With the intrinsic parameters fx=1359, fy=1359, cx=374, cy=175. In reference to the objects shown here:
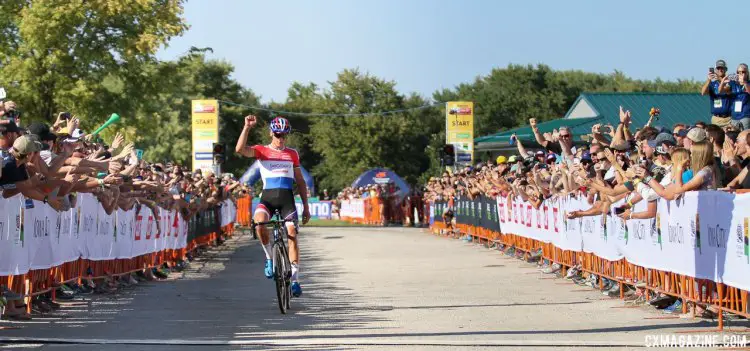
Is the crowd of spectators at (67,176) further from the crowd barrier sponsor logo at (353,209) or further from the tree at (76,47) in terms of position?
the crowd barrier sponsor logo at (353,209)

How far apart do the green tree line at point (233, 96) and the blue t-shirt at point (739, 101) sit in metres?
24.1

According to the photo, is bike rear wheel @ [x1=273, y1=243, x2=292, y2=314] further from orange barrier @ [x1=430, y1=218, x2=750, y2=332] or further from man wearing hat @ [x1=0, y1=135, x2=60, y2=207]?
orange barrier @ [x1=430, y1=218, x2=750, y2=332]

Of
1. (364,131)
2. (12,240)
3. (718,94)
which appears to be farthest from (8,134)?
(364,131)

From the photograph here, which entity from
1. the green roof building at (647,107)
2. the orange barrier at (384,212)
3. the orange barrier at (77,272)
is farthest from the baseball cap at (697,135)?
the orange barrier at (384,212)

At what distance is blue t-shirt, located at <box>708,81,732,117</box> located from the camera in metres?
19.6

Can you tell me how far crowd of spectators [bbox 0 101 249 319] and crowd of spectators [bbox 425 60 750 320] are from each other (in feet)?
19.3

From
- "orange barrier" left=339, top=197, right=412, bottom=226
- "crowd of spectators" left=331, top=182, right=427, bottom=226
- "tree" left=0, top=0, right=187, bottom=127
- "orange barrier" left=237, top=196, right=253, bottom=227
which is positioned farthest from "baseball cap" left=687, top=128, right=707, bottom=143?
"orange barrier" left=339, top=197, right=412, bottom=226

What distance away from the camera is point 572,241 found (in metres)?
19.8

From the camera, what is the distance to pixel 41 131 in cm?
1459

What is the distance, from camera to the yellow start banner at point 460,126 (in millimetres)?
53094

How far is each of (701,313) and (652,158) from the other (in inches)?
145

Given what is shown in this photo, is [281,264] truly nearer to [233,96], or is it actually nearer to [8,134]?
[8,134]

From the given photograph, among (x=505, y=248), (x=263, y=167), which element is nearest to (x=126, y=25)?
(x=505, y=248)

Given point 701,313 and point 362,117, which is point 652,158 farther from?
point 362,117
